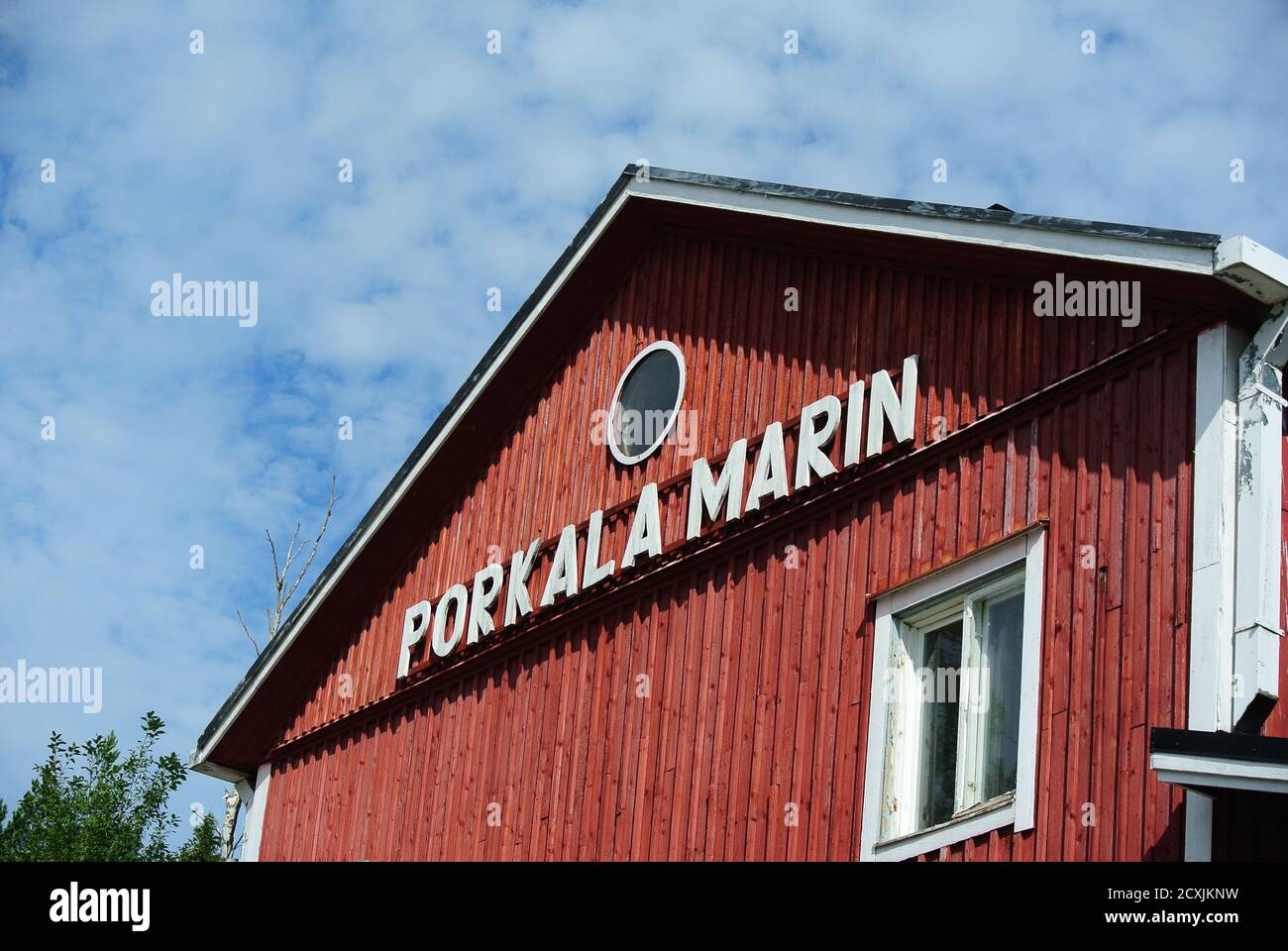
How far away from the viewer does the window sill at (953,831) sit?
11.4 m

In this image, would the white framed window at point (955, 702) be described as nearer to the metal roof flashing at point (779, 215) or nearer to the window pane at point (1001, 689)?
the window pane at point (1001, 689)

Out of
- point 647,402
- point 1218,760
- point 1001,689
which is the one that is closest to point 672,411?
point 647,402

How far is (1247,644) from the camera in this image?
1033 cm

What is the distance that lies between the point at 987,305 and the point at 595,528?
4.59m

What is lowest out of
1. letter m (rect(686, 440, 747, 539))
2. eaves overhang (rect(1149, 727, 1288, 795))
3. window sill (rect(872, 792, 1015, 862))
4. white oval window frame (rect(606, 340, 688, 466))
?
window sill (rect(872, 792, 1015, 862))

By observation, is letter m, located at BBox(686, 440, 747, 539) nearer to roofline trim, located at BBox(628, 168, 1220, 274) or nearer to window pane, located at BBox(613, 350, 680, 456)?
window pane, located at BBox(613, 350, 680, 456)

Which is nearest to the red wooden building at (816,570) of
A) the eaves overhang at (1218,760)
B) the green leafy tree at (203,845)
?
the eaves overhang at (1218,760)

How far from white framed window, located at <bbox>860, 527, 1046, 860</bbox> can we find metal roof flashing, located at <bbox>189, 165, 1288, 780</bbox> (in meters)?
2.00

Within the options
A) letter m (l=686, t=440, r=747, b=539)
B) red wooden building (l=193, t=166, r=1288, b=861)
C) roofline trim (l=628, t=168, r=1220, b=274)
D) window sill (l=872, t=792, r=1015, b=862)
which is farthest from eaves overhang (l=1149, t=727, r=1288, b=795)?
letter m (l=686, t=440, r=747, b=539)

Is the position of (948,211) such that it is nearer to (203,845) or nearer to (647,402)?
(647,402)

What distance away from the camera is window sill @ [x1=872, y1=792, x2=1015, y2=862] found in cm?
1141
